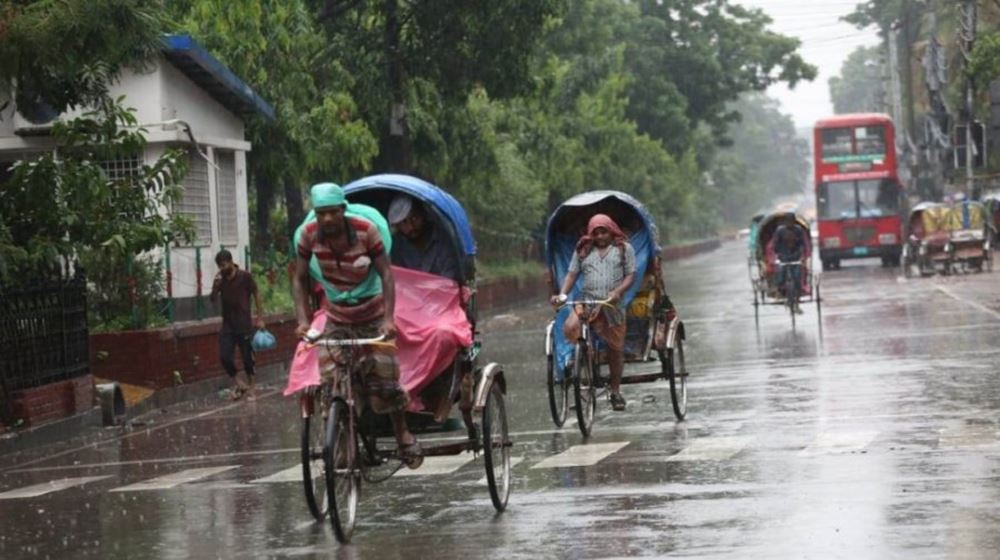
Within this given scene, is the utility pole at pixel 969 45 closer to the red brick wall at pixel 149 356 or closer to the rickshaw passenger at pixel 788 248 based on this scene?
the rickshaw passenger at pixel 788 248

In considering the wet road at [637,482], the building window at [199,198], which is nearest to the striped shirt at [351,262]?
the wet road at [637,482]

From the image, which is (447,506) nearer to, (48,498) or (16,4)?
(48,498)

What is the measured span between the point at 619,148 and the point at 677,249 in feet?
86.5

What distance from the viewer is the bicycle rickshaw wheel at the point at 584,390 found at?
50.3 feet

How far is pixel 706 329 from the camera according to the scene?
30.5 metres

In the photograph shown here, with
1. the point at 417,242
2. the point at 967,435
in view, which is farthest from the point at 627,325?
the point at 417,242

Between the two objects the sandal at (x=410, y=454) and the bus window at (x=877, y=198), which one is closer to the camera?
the sandal at (x=410, y=454)

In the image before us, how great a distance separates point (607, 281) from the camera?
640 inches

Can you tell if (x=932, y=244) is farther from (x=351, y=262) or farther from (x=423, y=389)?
(x=351, y=262)

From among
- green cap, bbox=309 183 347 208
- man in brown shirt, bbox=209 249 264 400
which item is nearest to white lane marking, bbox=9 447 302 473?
green cap, bbox=309 183 347 208

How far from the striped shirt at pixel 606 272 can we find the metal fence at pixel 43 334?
6.29 metres

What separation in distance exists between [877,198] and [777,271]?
28.2 m

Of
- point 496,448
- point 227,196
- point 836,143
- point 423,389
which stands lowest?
point 496,448

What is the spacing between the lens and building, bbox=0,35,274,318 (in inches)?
1037
